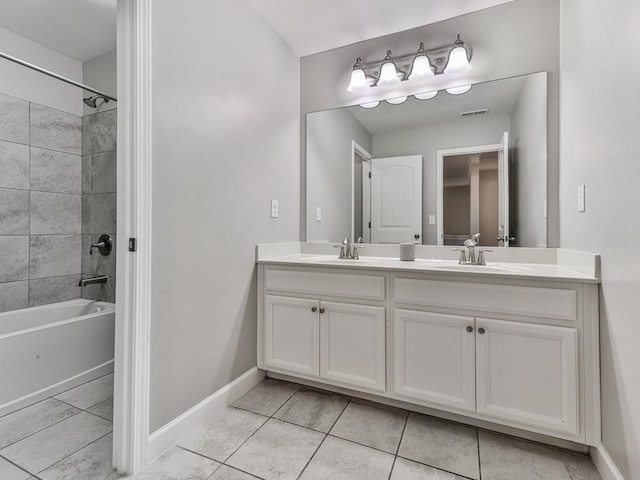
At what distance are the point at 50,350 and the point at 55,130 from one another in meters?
1.67

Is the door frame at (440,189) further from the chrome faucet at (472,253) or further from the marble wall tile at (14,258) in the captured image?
the marble wall tile at (14,258)

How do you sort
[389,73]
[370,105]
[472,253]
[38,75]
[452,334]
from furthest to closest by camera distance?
[38,75], [370,105], [389,73], [472,253], [452,334]

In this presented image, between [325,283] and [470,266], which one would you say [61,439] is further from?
Answer: [470,266]

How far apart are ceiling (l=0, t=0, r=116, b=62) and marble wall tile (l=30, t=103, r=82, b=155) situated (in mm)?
487

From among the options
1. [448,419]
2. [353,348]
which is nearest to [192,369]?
[353,348]

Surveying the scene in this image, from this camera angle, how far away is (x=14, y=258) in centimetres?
221

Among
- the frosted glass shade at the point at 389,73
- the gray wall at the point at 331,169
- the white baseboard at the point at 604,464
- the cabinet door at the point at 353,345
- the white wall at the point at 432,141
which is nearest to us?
the white baseboard at the point at 604,464

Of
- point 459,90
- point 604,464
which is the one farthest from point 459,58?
point 604,464

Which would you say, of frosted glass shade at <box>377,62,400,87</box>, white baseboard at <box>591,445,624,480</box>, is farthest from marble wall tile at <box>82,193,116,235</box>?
white baseboard at <box>591,445,624,480</box>

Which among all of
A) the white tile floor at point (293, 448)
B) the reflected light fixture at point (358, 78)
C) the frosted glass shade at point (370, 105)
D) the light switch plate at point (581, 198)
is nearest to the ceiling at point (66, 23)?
the reflected light fixture at point (358, 78)

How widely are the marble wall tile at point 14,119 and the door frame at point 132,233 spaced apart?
1661 mm

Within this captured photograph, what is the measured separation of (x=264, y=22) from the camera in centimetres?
200

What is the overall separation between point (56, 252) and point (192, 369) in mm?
1790

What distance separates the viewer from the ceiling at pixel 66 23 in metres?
1.94
